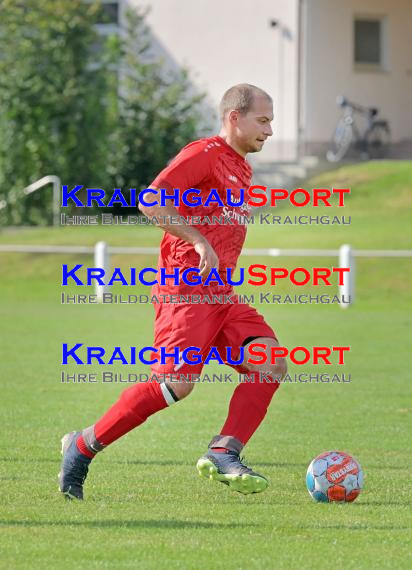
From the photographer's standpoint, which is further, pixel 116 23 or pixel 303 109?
pixel 116 23

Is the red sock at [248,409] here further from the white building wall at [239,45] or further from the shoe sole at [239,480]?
the white building wall at [239,45]

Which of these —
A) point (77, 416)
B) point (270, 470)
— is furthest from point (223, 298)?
point (77, 416)

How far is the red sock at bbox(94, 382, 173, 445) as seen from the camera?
699 centimetres

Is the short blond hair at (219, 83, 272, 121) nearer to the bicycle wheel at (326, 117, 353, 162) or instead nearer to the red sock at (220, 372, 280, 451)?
the red sock at (220, 372, 280, 451)

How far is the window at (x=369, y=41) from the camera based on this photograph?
122 ft

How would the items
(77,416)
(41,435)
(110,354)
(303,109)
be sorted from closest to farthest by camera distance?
(41,435) → (77,416) → (110,354) → (303,109)

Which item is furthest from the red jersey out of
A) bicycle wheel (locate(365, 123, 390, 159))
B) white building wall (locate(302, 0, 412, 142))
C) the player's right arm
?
bicycle wheel (locate(365, 123, 390, 159))

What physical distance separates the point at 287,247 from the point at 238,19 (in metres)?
10.9

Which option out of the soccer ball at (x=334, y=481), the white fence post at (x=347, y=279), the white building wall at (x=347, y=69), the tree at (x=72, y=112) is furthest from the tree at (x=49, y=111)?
the soccer ball at (x=334, y=481)

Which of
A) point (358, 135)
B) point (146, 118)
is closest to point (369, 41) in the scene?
point (358, 135)

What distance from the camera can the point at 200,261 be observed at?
6879 mm

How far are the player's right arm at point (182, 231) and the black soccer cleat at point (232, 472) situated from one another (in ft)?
3.37

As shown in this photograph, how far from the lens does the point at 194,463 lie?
855cm

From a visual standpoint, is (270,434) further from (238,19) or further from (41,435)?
(238,19)
